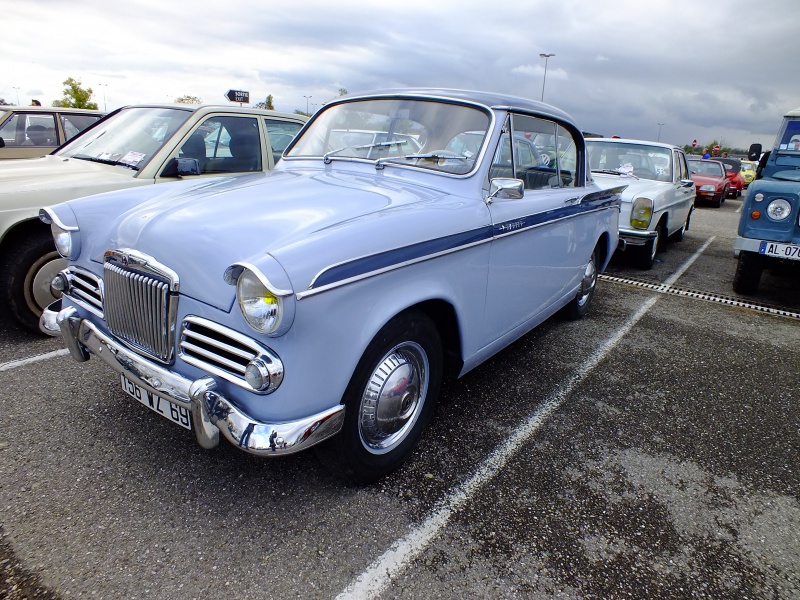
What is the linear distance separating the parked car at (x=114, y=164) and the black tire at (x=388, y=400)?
2.72m

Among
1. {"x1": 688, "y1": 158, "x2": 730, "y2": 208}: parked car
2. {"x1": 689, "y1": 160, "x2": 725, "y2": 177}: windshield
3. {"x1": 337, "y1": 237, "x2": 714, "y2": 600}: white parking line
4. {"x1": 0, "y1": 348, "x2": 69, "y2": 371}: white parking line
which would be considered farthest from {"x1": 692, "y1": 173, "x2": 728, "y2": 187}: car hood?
{"x1": 0, "y1": 348, "x2": 69, "y2": 371}: white parking line

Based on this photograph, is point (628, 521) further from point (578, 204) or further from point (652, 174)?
point (652, 174)

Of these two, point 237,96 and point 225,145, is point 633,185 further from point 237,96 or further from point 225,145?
point 225,145

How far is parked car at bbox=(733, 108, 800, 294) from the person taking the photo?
17.6 ft

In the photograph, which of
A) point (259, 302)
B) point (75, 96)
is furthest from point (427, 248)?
point (75, 96)

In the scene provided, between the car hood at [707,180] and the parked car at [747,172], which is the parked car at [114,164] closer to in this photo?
the car hood at [707,180]

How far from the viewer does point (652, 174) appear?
7.90 m

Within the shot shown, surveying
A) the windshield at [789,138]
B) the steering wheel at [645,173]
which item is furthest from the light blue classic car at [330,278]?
the steering wheel at [645,173]

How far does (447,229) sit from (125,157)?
3.23 meters

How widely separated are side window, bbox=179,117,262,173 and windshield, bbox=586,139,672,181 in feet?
17.1

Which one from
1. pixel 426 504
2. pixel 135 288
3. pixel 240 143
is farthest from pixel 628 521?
pixel 240 143

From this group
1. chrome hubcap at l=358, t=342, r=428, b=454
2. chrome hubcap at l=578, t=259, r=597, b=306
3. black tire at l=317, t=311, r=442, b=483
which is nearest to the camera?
black tire at l=317, t=311, r=442, b=483

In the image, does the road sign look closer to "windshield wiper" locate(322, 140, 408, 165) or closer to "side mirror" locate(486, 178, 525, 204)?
"windshield wiper" locate(322, 140, 408, 165)

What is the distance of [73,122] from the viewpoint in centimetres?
641
